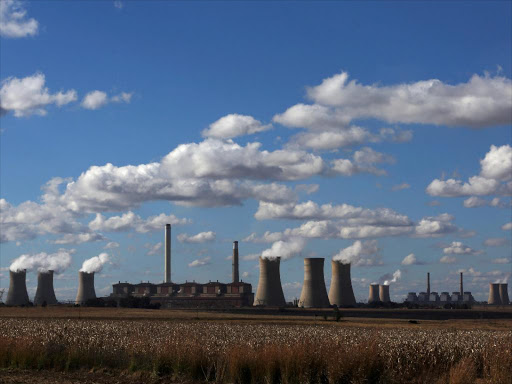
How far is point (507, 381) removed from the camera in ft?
49.6

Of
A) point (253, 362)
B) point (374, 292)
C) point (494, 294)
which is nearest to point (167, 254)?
point (374, 292)

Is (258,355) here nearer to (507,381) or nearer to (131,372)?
(131,372)

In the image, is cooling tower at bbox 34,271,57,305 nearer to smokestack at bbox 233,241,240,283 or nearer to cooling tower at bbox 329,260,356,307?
smokestack at bbox 233,241,240,283

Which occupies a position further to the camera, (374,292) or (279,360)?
(374,292)

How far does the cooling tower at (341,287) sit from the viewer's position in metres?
100

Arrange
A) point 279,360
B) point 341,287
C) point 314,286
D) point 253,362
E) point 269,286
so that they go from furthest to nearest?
point 341,287 < point 269,286 < point 314,286 < point 253,362 < point 279,360

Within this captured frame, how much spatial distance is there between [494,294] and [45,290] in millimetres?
94895

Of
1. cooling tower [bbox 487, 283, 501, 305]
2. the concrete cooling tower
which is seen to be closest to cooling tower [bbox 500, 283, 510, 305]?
cooling tower [bbox 487, 283, 501, 305]

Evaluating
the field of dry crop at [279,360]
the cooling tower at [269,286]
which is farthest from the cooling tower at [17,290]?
the field of dry crop at [279,360]

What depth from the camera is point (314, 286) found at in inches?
3748

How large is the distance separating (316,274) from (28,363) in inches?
3014

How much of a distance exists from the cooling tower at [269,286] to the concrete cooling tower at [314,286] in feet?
12.7

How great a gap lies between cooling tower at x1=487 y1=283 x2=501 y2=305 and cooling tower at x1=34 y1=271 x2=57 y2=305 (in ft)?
303

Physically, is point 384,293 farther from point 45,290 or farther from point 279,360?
A: point 279,360
